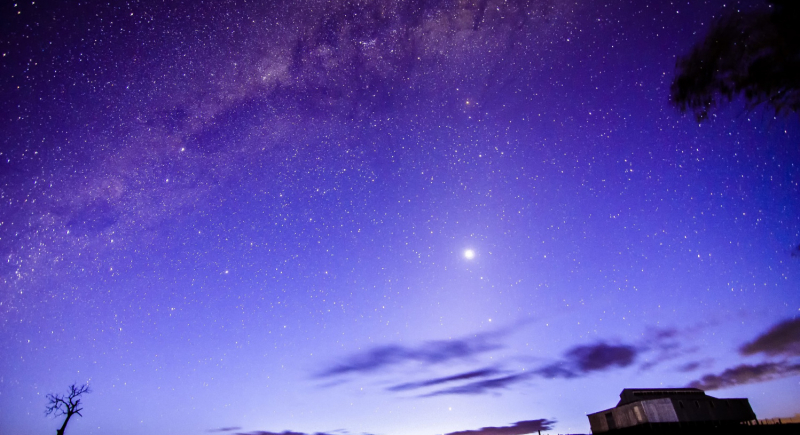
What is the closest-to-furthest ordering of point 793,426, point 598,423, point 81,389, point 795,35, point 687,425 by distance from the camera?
point 795,35 → point 793,426 → point 687,425 → point 598,423 → point 81,389

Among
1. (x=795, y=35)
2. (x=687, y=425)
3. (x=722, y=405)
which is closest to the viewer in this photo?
(x=795, y=35)

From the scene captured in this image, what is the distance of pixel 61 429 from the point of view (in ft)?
119

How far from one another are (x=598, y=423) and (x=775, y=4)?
1440 inches

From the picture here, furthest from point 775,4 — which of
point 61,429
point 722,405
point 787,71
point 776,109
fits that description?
point 61,429

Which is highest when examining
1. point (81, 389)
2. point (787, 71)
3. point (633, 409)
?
point (787, 71)

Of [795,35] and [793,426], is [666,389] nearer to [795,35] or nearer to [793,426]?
[793,426]

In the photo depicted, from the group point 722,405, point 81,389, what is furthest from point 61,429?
point 722,405

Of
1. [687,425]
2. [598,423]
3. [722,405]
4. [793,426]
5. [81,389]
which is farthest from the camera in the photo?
[81,389]

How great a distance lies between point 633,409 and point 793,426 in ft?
46.8

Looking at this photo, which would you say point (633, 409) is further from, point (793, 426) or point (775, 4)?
point (775, 4)

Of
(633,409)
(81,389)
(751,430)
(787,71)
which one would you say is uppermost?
(787,71)

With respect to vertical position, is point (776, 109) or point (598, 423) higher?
point (776, 109)

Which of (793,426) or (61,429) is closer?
(793,426)

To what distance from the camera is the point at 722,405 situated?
33312 millimetres
